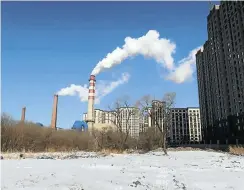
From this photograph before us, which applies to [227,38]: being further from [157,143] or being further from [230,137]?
[157,143]

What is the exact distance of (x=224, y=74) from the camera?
343 feet

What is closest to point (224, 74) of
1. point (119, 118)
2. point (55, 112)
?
point (119, 118)

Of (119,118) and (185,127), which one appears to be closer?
(119,118)

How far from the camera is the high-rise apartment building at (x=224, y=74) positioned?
93.5m

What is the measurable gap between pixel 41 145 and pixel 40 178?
106 feet

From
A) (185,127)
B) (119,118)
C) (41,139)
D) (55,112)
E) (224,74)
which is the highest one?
(224,74)

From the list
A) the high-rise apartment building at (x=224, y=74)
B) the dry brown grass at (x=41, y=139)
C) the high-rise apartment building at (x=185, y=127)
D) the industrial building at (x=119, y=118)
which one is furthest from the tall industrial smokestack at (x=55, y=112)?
the high-rise apartment building at (x=185, y=127)

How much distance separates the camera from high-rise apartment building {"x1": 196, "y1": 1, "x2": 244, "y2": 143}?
93500 millimetres

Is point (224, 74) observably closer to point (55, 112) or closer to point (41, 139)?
point (55, 112)

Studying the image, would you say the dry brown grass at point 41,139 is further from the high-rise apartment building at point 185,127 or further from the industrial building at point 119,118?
the high-rise apartment building at point 185,127

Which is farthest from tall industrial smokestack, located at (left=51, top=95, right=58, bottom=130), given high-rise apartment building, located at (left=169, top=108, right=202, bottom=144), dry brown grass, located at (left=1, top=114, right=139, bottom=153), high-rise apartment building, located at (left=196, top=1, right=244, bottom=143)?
high-rise apartment building, located at (left=169, top=108, right=202, bottom=144)

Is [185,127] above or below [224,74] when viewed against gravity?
below

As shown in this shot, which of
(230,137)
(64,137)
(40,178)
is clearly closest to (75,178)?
(40,178)

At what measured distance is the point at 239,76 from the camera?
3696 inches
